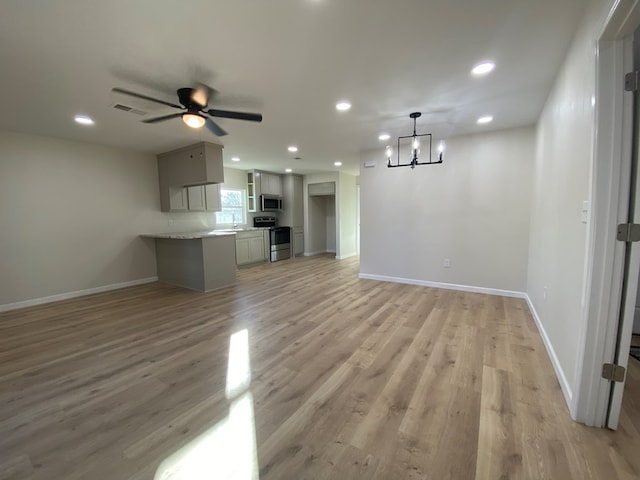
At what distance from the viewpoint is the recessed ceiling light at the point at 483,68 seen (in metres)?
2.26

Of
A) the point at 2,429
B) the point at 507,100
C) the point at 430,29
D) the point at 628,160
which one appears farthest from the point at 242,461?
the point at 507,100

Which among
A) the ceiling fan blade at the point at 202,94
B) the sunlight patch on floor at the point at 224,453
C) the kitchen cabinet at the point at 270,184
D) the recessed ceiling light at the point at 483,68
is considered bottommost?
the sunlight patch on floor at the point at 224,453

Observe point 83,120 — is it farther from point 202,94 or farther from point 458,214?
point 458,214

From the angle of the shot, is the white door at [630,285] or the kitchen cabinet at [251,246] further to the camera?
the kitchen cabinet at [251,246]

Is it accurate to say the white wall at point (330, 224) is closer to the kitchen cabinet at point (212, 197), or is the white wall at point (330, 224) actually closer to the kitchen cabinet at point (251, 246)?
the kitchen cabinet at point (251, 246)

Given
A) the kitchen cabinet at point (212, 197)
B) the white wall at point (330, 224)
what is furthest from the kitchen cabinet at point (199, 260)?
the white wall at point (330, 224)

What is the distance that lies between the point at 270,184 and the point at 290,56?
5.58 metres

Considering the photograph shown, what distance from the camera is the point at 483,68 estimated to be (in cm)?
232

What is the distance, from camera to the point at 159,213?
18.2 feet

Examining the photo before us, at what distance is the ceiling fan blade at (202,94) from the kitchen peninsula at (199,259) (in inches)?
93.5

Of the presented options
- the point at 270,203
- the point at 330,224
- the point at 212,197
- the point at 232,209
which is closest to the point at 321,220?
the point at 330,224

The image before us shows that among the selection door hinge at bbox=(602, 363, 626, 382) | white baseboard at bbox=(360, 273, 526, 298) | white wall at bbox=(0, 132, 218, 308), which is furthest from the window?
door hinge at bbox=(602, 363, 626, 382)

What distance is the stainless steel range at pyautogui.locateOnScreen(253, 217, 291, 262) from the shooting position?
740cm

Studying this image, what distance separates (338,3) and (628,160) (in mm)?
1790
